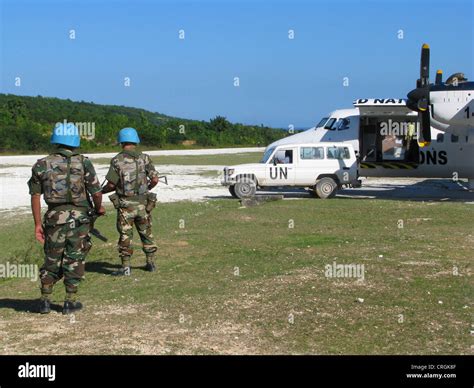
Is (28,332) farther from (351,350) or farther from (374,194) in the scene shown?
(374,194)

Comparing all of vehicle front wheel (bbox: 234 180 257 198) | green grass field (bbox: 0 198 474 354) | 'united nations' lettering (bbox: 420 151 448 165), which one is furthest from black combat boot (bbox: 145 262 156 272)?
'united nations' lettering (bbox: 420 151 448 165)

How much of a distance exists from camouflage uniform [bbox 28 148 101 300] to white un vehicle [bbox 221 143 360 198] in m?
13.9

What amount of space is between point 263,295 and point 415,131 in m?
16.0

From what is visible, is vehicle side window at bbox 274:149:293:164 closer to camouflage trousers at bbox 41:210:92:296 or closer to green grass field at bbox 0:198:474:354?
green grass field at bbox 0:198:474:354

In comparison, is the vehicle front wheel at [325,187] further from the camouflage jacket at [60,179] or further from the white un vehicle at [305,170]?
the camouflage jacket at [60,179]

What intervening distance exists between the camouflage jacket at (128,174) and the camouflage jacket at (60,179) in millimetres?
2089

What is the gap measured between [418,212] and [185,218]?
18.9 feet

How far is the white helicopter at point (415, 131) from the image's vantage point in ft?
68.7

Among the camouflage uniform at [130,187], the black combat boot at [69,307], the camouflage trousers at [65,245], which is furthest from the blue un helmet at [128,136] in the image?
the black combat boot at [69,307]

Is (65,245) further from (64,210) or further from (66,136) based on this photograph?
(66,136)

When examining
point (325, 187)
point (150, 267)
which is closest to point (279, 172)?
point (325, 187)
